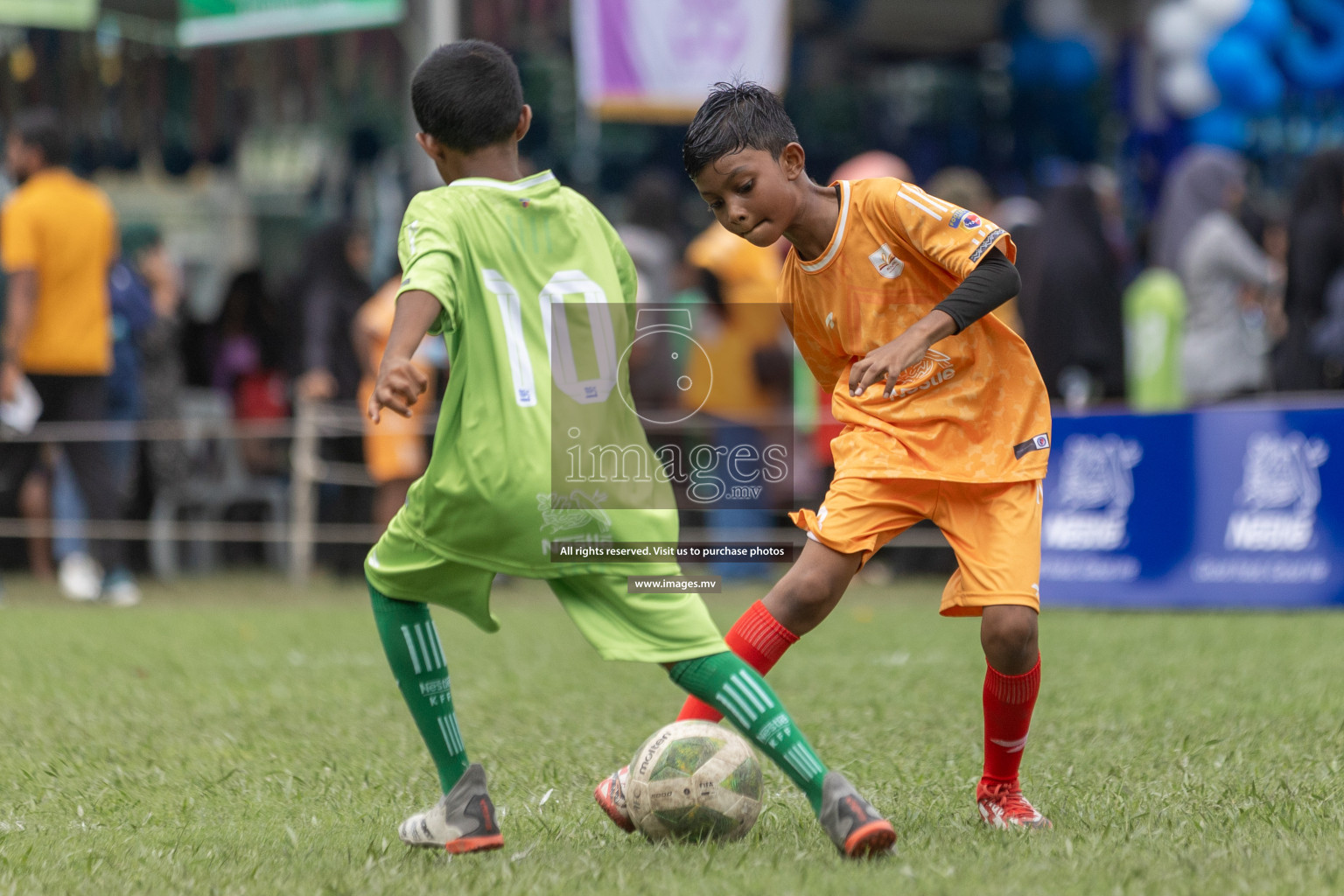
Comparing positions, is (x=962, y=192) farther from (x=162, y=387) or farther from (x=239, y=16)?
(x=162, y=387)

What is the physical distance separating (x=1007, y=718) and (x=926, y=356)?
872mm

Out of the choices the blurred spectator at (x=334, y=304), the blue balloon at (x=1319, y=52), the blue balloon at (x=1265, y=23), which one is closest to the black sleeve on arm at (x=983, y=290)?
the blurred spectator at (x=334, y=304)

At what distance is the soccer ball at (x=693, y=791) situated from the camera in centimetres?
372

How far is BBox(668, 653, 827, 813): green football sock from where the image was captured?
3418mm

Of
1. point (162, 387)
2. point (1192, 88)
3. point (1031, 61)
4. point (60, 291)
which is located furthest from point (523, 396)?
point (1031, 61)

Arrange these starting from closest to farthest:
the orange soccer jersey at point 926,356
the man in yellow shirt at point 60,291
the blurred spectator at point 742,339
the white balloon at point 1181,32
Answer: the orange soccer jersey at point 926,356
the man in yellow shirt at point 60,291
the blurred spectator at point 742,339
the white balloon at point 1181,32

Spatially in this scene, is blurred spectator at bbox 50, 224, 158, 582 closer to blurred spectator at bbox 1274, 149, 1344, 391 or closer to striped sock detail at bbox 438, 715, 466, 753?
blurred spectator at bbox 1274, 149, 1344, 391

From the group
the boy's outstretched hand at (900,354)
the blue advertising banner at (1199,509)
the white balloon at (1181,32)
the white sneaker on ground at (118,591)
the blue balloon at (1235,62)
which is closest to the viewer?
the boy's outstretched hand at (900,354)

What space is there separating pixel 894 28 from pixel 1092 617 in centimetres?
1188

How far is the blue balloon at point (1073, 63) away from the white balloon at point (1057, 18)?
0.19 meters

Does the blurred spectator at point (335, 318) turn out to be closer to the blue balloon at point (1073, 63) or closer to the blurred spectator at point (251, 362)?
the blurred spectator at point (251, 362)

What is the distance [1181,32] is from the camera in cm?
1552

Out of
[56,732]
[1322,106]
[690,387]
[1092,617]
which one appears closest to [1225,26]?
[1322,106]

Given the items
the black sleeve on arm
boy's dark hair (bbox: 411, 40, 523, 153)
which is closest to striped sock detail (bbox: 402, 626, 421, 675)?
boy's dark hair (bbox: 411, 40, 523, 153)
